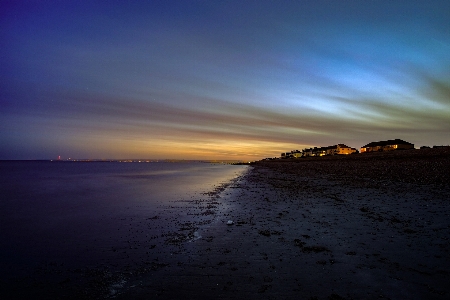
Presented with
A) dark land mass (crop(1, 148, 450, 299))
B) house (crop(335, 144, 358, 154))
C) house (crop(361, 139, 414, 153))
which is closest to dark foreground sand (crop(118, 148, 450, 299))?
dark land mass (crop(1, 148, 450, 299))

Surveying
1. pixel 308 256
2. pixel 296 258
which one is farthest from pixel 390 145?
pixel 296 258

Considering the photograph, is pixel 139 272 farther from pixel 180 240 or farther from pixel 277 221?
pixel 277 221

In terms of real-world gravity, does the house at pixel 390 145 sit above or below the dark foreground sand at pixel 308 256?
above

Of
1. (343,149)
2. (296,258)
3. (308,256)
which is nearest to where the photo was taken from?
(296,258)

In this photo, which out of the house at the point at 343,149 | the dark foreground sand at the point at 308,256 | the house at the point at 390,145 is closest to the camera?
the dark foreground sand at the point at 308,256

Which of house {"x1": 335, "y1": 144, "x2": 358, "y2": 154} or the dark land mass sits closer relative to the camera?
the dark land mass

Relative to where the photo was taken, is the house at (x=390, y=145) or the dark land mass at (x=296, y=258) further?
the house at (x=390, y=145)

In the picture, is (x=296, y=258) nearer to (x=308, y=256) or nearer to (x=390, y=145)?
(x=308, y=256)

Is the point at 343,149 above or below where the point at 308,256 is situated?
above

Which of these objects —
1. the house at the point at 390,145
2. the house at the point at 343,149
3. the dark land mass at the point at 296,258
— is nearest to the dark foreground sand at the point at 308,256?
Answer: the dark land mass at the point at 296,258

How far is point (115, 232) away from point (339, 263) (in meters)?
10.2

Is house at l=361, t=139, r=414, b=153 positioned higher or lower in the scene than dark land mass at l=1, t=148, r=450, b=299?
higher

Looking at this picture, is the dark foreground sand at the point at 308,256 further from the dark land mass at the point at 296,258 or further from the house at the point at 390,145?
the house at the point at 390,145

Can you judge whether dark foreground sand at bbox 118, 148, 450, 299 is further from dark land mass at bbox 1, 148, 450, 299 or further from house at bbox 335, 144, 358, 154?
house at bbox 335, 144, 358, 154
